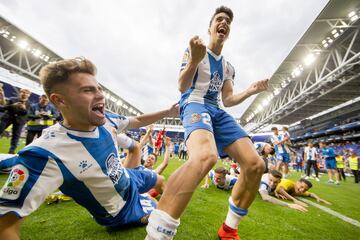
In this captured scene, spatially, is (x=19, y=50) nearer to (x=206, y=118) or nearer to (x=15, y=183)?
(x=15, y=183)

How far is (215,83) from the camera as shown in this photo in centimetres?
201

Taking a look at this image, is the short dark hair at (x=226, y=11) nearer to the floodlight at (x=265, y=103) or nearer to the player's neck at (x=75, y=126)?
the player's neck at (x=75, y=126)

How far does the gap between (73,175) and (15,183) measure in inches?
11.8

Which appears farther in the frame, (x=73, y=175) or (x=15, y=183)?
(x=73, y=175)

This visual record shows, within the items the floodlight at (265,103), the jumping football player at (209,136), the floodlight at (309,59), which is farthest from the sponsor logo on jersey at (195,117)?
the floodlight at (265,103)

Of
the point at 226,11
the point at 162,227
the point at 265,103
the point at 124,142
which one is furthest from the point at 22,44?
the point at 265,103

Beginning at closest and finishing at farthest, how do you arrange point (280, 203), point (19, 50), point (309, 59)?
1. point (280, 203)
2. point (309, 59)
3. point (19, 50)

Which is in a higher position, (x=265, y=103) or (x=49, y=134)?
(x=265, y=103)

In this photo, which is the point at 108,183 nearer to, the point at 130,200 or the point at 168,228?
the point at 130,200

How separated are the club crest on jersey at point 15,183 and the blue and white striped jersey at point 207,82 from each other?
1.33 meters

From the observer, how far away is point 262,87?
2143mm

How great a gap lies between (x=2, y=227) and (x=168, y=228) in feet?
2.78

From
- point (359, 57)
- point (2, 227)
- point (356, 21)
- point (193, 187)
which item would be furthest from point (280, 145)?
point (2, 227)

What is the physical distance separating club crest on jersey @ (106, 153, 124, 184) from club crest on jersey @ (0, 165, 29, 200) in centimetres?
52
